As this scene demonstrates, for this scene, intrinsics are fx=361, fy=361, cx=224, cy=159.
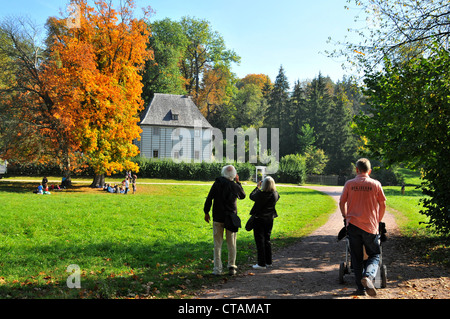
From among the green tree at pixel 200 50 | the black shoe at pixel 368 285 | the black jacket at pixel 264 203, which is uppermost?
the green tree at pixel 200 50

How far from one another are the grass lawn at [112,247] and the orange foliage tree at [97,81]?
10351 mm

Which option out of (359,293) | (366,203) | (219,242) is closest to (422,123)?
(366,203)

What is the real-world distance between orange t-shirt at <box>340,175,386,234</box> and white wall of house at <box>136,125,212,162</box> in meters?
46.8

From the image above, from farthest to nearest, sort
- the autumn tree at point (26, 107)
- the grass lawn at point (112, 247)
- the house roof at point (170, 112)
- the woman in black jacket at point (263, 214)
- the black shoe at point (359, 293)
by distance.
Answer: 1. the house roof at point (170, 112)
2. the autumn tree at point (26, 107)
3. the woman in black jacket at point (263, 214)
4. the grass lawn at point (112, 247)
5. the black shoe at point (359, 293)

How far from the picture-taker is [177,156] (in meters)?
53.7

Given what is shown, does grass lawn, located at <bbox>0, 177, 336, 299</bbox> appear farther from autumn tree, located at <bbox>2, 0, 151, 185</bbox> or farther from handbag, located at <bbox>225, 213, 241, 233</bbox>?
autumn tree, located at <bbox>2, 0, 151, 185</bbox>

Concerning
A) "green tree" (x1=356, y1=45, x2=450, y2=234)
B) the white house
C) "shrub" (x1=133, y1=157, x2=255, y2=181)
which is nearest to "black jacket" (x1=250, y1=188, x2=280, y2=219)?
"green tree" (x1=356, y1=45, x2=450, y2=234)

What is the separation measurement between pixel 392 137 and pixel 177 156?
146ft

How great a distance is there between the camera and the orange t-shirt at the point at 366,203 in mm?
6148

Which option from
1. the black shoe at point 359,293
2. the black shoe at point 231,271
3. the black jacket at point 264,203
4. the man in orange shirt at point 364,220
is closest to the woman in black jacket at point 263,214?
the black jacket at point 264,203

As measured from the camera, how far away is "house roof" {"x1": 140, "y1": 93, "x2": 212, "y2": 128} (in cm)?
5206

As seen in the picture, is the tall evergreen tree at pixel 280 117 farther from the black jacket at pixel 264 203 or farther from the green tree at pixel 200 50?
the black jacket at pixel 264 203

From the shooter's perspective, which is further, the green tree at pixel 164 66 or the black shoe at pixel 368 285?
the green tree at pixel 164 66
